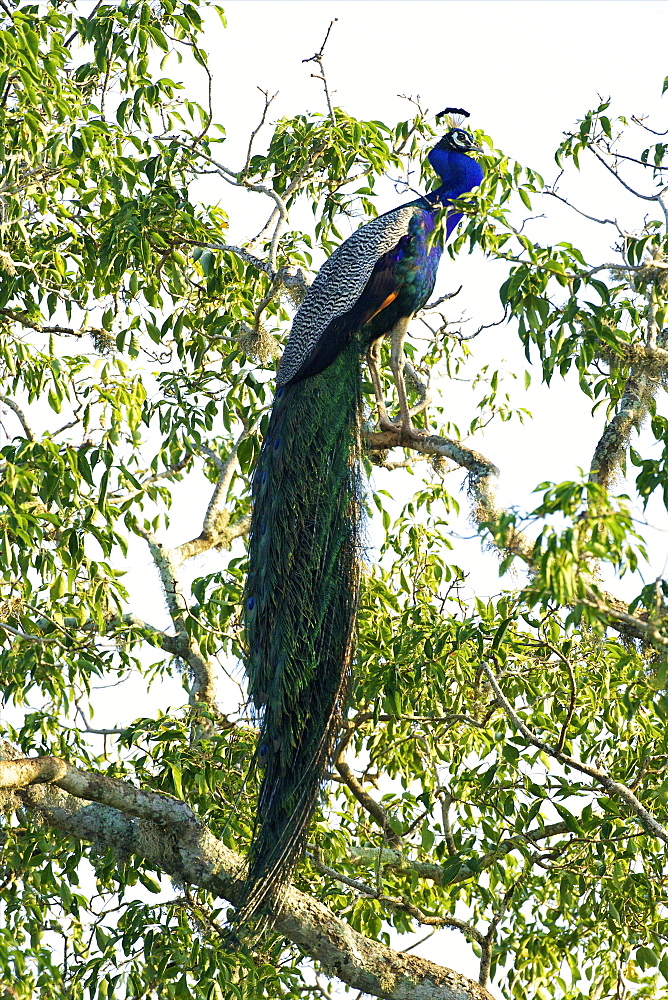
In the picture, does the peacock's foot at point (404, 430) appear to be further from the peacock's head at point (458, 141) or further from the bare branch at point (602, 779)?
the peacock's head at point (458, 141)

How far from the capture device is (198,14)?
3.90 meters

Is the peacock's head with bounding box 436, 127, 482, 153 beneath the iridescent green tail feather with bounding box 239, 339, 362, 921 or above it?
above

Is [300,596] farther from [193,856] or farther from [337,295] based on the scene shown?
[337,295]

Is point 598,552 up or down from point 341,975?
up

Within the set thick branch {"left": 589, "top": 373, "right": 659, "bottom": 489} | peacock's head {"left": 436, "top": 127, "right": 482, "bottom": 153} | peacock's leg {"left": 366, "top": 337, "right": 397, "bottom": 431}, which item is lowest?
thick branch {"left": 589, "top": 373, "right": 659, "bottom": 489}

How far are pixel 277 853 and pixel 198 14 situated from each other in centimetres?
282

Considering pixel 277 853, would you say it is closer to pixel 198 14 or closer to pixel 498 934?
pixel 498 934

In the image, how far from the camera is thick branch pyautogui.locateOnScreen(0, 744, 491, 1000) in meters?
3.20

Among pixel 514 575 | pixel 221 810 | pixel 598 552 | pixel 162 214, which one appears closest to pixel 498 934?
pixel 221 810

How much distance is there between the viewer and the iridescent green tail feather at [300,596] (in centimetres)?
343

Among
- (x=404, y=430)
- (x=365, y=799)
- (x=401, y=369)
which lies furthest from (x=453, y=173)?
(x=365, y=799)

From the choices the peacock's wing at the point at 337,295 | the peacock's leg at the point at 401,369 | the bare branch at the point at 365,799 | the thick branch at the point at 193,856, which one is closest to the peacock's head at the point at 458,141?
the peacock's wing at the point at 337,295

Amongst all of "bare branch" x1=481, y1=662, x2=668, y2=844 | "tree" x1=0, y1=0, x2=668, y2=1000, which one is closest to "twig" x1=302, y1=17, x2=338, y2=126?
"tree" x1=0, y1=0, x2=668, y2=1000

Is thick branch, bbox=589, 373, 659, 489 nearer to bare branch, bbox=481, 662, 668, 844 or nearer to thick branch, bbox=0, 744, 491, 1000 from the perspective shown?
bare branch, bbox=481, 662, 668, 844
